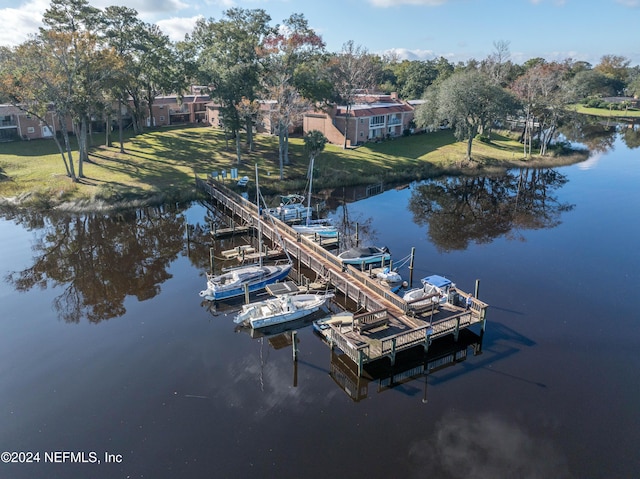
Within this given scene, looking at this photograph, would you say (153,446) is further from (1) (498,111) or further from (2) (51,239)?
(1) (498,111)

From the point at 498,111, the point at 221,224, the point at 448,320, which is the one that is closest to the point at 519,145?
the point at 498,111

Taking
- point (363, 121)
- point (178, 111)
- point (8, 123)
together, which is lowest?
point (8, 123)

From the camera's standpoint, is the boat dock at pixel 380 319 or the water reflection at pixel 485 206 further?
the water reflection at pixel 485 206

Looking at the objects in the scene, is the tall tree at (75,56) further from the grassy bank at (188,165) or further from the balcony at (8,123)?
the balcony at (8,123)

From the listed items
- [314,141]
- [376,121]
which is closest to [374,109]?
[376,121]

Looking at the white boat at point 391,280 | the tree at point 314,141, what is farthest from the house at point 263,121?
the white boat at point 391,280

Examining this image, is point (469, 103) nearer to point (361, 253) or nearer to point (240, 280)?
point (361, 253)
